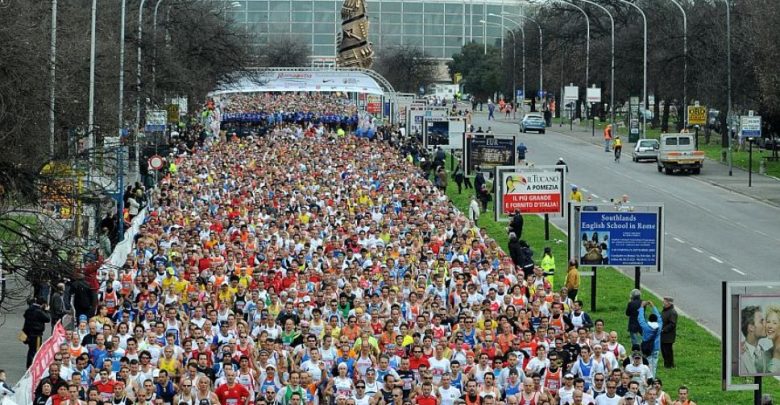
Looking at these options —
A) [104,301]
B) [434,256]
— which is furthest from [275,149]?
[104,301]

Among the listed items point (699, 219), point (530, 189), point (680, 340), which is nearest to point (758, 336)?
point (680, 340)

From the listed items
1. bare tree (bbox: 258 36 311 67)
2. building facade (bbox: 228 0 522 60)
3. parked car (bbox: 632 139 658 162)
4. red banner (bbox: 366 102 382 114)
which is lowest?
parked car (bbox: 632 139 658 162)

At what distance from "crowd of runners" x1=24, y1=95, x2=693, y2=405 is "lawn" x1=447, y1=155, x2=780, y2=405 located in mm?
486

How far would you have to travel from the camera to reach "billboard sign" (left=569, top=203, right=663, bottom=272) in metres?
27.4

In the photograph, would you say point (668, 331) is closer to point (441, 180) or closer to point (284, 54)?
point (441, 180)

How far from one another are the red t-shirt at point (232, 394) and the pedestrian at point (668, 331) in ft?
23.0

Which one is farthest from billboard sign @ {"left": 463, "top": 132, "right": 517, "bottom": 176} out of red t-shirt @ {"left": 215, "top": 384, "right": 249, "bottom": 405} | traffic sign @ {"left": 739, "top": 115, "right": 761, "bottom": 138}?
red t-shirt @ {"left": 215, "top": 384, "right": 249, "bottom": 405}

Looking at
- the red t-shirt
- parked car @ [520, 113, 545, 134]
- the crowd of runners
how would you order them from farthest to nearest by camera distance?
parked car @ [520, 113, 545, 134] → the red t-shirt → the crowd of runners

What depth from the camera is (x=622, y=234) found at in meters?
27.5

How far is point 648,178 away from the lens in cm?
5725

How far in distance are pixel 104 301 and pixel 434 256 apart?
6022 millimetres

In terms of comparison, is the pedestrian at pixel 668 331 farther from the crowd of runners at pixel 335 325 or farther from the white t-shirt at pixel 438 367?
the white t-shirt at pixel 438 367

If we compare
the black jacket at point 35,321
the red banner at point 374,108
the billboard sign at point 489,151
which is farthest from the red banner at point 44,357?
the red banner at point 374,108

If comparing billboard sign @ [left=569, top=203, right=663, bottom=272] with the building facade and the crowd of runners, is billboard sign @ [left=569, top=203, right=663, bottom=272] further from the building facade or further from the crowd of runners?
the building facade
